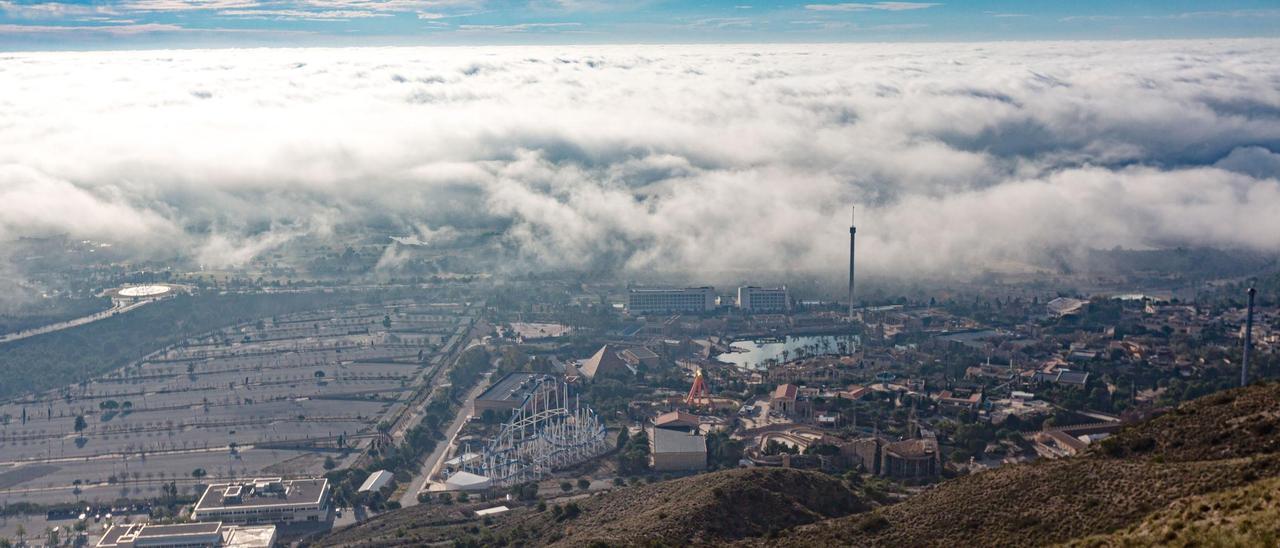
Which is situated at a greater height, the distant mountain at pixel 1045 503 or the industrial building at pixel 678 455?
the distant mountain at pixel 1045 503

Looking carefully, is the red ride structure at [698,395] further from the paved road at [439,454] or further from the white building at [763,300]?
Answer: the white building at [763,300]

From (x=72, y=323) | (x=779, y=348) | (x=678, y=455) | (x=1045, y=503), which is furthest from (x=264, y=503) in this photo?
(x=72, y=323)

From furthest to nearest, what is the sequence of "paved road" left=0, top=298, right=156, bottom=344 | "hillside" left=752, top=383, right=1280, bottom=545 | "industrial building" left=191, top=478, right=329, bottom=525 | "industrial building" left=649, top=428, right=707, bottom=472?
"paved road" left=0, top=298, right=156, bottom=344 < "industrial building" left=649, top=428, right=707, bottom=472 < "industrial building" left=191, top=478, right=329, bottom=525 < "hillside" left=752, top=383, right=1280, bottom=545

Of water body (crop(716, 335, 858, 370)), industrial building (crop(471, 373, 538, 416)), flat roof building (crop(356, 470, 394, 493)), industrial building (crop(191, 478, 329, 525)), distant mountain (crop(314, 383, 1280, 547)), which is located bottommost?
water body (crop(716, 335, 858, 370))

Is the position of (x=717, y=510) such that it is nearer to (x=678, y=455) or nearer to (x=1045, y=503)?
(x=1045, y=503)

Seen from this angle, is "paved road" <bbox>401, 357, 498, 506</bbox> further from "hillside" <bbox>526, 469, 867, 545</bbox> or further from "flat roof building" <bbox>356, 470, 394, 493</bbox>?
"hillside" <bbox>526, 469, 867, 545</bbox>

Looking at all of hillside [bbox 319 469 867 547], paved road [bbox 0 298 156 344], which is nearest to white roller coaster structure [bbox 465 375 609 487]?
hillside [bbox 319 469 867 547]

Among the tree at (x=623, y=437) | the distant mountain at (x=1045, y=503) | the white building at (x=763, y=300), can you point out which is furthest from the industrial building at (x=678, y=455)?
the white building at (x=763, y=300)
